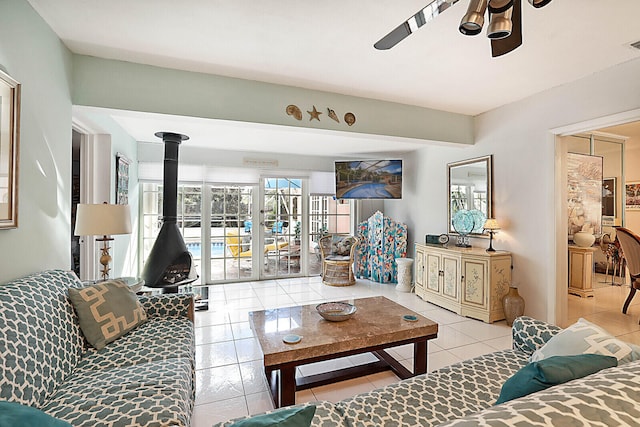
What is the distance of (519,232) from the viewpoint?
332 cm

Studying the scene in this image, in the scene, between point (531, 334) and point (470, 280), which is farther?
point (470, 280)

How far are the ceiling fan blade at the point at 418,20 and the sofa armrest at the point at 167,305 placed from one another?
7.03ft

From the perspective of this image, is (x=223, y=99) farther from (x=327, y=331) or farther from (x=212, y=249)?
(x=212, y=249)

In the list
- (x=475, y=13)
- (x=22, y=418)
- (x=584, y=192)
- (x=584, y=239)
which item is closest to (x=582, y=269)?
(x=584, y=239)

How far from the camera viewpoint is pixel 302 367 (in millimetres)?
2389

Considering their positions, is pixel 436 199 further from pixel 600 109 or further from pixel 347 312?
pixel 347 312

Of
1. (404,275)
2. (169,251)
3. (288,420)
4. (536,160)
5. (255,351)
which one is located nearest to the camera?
(288,420)

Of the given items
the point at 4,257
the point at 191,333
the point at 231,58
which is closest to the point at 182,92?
the point at 231,58

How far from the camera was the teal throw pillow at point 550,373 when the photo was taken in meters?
0.94

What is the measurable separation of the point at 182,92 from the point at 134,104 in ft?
1.27

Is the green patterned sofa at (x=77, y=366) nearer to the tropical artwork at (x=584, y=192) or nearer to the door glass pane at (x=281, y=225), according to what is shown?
the door glass pane at (x=281, y=225)

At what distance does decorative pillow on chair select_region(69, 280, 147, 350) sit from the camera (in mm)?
1690

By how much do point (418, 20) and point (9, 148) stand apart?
215 centimetres

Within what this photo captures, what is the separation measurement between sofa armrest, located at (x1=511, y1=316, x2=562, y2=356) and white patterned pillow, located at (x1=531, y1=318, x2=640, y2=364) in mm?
249
